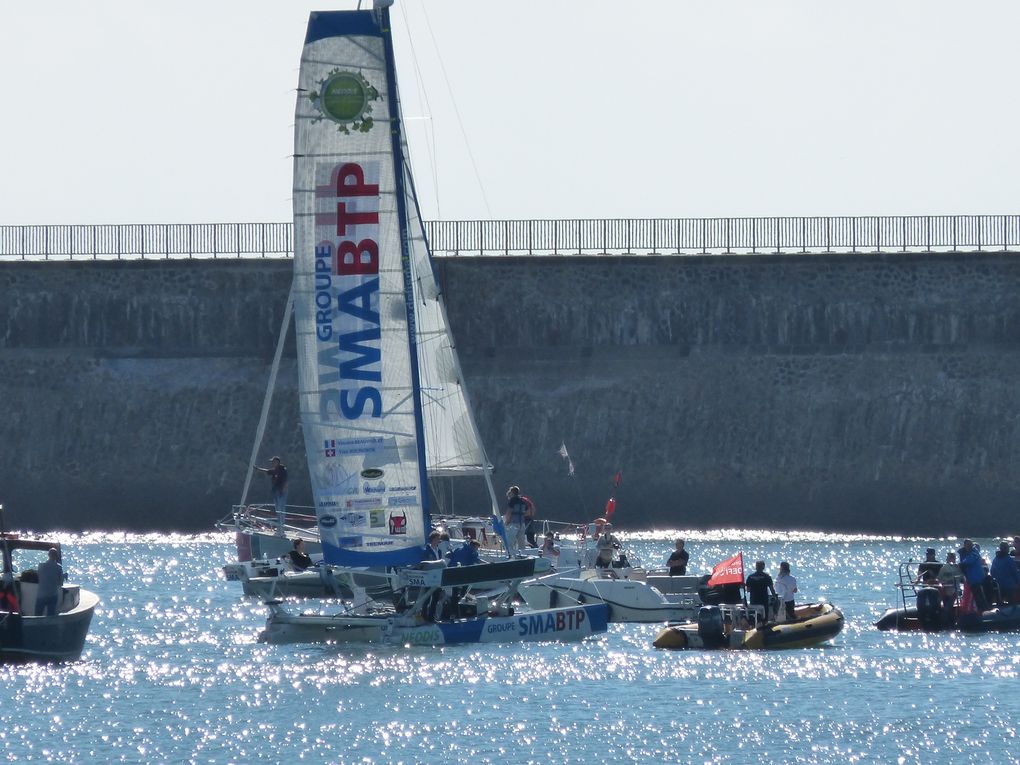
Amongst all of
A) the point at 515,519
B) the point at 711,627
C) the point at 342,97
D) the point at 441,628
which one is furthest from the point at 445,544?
the point at 342,97

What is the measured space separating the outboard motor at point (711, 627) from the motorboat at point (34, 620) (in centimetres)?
1001

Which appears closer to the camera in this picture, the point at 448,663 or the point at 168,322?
the point at 448,663

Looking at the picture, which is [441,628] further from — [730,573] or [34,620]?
[34,620]

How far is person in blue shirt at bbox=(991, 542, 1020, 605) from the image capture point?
122 ft

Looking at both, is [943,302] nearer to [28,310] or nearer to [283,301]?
[283,301]

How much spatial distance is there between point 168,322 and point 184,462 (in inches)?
176

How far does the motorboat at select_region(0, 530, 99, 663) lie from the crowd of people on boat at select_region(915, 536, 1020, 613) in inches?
589

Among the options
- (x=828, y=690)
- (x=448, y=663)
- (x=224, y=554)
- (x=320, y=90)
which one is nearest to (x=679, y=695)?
(x=828, y=690)

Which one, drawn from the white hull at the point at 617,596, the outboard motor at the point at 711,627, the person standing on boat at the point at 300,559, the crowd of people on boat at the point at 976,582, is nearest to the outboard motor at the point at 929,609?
the crowd of people on boat at the point at 976,582

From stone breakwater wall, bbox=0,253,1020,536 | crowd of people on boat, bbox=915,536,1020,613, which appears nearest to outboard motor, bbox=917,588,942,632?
crowd of people on boat, bbox=915,536,1020,613

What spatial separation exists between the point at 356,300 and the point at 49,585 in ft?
22.3

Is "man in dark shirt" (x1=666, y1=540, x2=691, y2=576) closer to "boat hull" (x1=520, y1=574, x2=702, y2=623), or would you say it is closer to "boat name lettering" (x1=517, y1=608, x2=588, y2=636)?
"boat hull" (x1=520, y1=574, x2=702, y2=623)

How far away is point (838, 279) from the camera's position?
207ft

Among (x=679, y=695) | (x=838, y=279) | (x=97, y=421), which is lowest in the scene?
(x=679, y=695)
